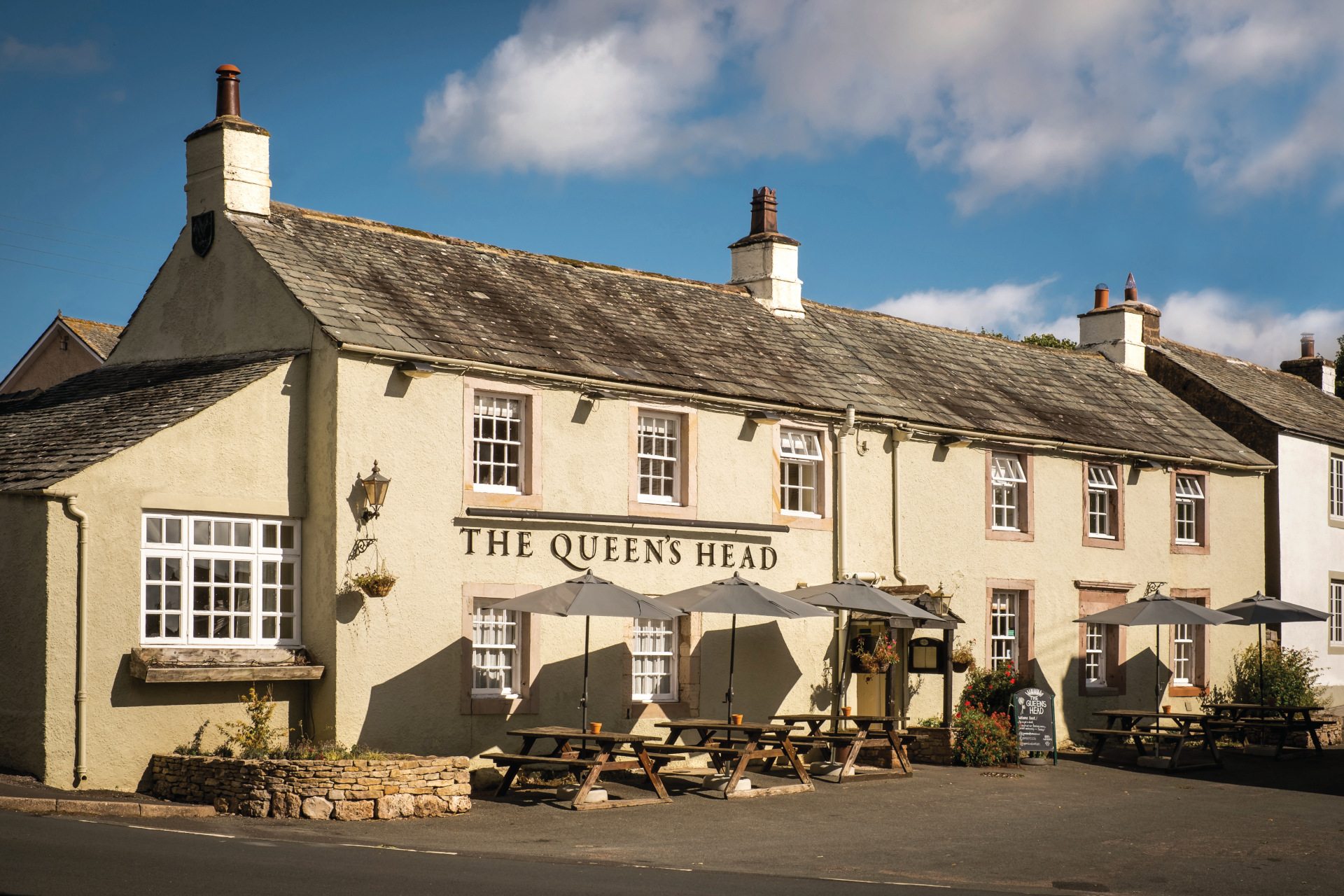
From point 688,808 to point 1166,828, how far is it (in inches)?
194

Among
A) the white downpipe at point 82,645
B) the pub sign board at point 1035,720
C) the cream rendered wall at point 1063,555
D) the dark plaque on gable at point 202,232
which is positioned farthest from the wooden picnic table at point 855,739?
the dark plaque on gable at point 202,232

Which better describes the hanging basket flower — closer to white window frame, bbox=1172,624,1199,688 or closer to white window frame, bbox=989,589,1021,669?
white window frame, bbox=989,589,1021,669

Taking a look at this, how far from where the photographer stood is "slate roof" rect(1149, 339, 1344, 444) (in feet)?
93.2

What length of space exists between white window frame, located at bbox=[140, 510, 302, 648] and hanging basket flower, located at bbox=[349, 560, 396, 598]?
35.2 inches

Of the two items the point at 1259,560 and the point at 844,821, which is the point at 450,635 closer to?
the point at 844,821

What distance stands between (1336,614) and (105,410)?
23441mm

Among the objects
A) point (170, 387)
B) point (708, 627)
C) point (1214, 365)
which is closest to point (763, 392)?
point (708, 627)

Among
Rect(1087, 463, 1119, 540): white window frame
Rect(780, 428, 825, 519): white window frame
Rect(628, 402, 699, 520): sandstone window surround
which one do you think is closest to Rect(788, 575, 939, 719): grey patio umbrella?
Rect(780, 428, 825, 519): white window frame

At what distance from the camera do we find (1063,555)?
A: 23516 mm

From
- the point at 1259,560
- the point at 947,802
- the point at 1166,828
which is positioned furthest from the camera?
the point at 1259,560

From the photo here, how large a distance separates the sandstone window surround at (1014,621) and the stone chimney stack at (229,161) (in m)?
12.6

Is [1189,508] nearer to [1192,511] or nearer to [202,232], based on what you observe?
[1192,511]

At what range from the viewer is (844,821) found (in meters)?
14.7

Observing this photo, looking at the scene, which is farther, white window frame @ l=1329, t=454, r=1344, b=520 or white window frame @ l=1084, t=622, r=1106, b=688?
white window frame @ l=1329, t=454, r=1344, b=520
